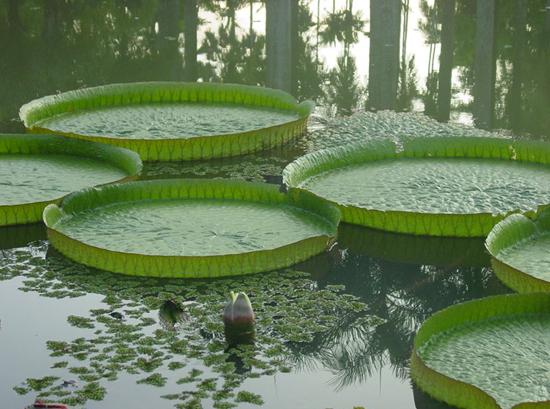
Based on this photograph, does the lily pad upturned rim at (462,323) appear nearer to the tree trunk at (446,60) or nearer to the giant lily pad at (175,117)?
the giant lily pad at (175,117)

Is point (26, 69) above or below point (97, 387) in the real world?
above

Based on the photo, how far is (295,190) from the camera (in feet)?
25.3

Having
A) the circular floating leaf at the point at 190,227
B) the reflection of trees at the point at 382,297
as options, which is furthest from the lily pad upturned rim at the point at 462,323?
the circular floating leaf at the point at 190,227

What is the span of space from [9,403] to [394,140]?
15.4 ft

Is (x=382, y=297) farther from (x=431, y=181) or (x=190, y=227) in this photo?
(x=431, y=181)

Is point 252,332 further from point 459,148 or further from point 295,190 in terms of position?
point 459,148

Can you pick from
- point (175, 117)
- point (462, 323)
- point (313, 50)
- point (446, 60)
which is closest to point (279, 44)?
point (313, 50)

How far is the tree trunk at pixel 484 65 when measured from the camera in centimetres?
1115

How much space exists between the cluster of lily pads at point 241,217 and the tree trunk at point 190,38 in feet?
6.31

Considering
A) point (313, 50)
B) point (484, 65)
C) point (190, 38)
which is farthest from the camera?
point (190, 38)

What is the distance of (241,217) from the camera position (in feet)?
24.9

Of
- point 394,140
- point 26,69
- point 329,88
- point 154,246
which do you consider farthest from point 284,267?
point 26,69

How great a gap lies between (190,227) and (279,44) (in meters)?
6.72

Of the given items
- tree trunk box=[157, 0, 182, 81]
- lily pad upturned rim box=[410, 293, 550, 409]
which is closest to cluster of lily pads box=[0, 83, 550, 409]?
lily pad upturned rim box=[410, 293, 550, 409]
